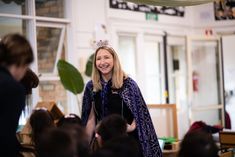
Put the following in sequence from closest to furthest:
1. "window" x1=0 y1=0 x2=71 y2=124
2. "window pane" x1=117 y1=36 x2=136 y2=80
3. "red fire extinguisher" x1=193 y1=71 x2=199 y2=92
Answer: "window" x1=0 y1=0 x2=71 y2=124 → "window pane" x1=117 y1=36 x2=136 y2=80 → "red fire extinguisher" x1=193 y1=71 x2=199 y2=92

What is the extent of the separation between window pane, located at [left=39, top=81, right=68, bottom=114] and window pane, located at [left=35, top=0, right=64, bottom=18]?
79 centimetres

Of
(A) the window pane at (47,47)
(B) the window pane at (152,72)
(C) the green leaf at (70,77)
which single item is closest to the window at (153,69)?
(B) the window pane at (152,72)

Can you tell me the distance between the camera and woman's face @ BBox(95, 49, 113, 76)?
117 inches

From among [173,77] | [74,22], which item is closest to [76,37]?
[74,22]

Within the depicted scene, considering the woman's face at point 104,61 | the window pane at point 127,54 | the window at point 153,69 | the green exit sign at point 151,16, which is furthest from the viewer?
the window at point 153,69

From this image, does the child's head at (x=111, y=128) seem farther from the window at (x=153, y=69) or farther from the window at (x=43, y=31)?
the window at (x=153, y=69)

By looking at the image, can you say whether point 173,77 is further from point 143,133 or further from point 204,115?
point 143,133

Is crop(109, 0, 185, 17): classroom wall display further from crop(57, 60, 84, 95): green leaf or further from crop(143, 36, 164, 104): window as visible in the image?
crop(57, 60, 84, 95): green leaf

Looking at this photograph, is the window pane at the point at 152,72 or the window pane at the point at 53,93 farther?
the window pane at the point at 152,72

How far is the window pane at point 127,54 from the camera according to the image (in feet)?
19.7

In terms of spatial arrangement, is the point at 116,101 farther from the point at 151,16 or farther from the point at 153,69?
the point at 153,69

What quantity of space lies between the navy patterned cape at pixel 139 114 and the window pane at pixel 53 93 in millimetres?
1921

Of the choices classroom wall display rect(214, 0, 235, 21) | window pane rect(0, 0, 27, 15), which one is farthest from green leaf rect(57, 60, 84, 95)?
classroom wall display rect(214, 0, 235, 21)

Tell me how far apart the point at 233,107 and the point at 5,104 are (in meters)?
5.62
